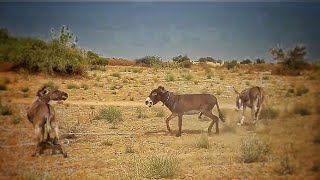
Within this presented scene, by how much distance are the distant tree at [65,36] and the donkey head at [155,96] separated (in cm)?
72

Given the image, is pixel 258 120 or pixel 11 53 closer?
pixel 11 53

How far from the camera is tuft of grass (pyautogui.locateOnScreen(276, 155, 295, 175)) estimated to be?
16.1 feet

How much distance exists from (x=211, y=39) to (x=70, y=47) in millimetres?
1122

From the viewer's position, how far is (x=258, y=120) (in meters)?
4.94

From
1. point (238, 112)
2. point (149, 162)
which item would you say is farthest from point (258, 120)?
point (149, 162)

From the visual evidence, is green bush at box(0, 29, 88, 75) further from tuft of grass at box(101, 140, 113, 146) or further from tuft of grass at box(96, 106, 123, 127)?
tuft of grass at box(101, 140, 113, 146)

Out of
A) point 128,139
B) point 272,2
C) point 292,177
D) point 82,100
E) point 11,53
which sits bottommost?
point 292,177

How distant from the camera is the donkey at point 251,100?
4922mm

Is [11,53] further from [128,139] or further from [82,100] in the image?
[128,139]

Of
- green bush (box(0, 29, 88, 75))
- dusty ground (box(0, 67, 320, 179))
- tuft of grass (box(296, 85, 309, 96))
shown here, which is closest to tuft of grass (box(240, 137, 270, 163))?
dusty ground (box(0, 67, 320, 179))

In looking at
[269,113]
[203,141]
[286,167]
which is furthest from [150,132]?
[286,167]

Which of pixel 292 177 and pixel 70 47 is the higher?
pixel 70 47

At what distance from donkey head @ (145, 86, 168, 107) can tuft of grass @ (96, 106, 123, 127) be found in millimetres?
248

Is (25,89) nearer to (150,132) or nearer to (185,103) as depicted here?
(150,132)
